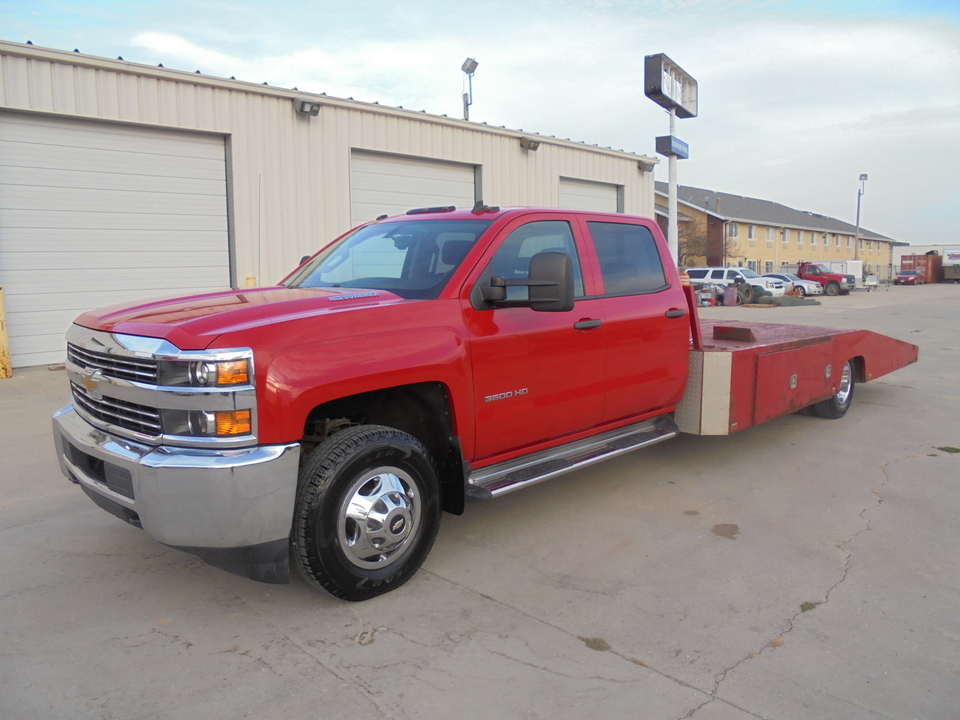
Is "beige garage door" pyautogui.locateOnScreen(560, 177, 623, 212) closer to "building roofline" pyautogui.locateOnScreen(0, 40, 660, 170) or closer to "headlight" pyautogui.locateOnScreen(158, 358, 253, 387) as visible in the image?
"building roofline" pyautogui.locateOnScreen(0, 40, 660, 170)

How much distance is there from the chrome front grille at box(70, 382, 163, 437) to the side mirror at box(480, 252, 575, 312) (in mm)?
1718

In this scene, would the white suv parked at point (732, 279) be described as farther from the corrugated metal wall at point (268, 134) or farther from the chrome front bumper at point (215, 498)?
the chrome front bumper at point (215, 498)

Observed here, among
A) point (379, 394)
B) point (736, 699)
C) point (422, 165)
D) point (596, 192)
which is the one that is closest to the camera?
point (736, 699)

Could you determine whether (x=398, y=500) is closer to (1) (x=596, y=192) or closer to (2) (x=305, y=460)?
(2) (x=305, y=460)

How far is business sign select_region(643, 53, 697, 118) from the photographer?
490 inches

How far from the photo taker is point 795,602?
3500 millimetres

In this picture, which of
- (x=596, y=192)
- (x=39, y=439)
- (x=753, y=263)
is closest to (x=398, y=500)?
(x=39, y=439)

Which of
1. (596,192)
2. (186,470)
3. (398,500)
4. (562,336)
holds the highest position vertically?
(596,192)

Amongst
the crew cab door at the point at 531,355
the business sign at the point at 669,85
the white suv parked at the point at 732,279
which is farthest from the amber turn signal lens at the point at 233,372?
the white suv parked at the point at 732,279

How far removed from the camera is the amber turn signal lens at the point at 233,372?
296 centimetres

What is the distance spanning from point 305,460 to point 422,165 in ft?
39.4

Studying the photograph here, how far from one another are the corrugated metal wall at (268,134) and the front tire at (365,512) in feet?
22.8

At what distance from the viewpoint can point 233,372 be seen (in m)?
2.97

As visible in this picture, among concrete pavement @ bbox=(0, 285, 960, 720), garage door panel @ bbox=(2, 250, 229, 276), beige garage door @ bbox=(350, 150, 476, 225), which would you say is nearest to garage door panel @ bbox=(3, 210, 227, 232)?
garage door panel @ bbox=(2, 250, 229, 276)
